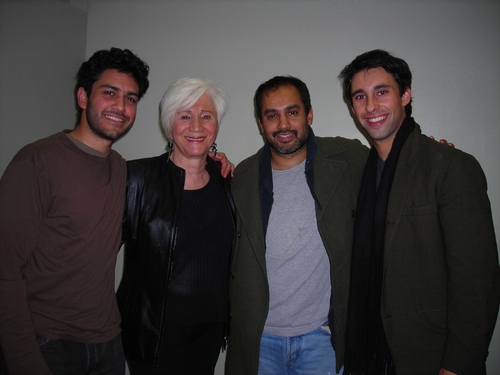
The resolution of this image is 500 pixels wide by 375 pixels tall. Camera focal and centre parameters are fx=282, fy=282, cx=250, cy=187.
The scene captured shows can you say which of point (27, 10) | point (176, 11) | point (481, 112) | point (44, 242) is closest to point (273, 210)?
point (44, 242)

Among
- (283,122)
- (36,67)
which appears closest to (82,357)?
(283,122)

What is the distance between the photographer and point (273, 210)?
158 cm

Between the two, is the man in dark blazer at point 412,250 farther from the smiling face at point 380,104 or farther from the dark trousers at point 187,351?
the dark trousers at point 187,351

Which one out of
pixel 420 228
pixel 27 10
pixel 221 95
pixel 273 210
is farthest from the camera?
pixel 27 10

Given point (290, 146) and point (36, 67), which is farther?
point (36, 67)

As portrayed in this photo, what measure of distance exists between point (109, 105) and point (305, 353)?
5.29ft

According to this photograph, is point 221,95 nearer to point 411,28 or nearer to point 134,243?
point 134,243

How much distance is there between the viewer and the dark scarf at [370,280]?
1295 millimetres

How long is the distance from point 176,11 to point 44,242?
6.67 ft

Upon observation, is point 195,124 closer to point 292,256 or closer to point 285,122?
point 285,122

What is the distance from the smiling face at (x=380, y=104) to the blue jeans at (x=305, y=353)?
3.36ft

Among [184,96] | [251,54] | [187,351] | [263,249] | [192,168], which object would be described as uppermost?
[251,54]

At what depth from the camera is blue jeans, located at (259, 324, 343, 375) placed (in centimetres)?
145

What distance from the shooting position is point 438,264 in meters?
1.16
